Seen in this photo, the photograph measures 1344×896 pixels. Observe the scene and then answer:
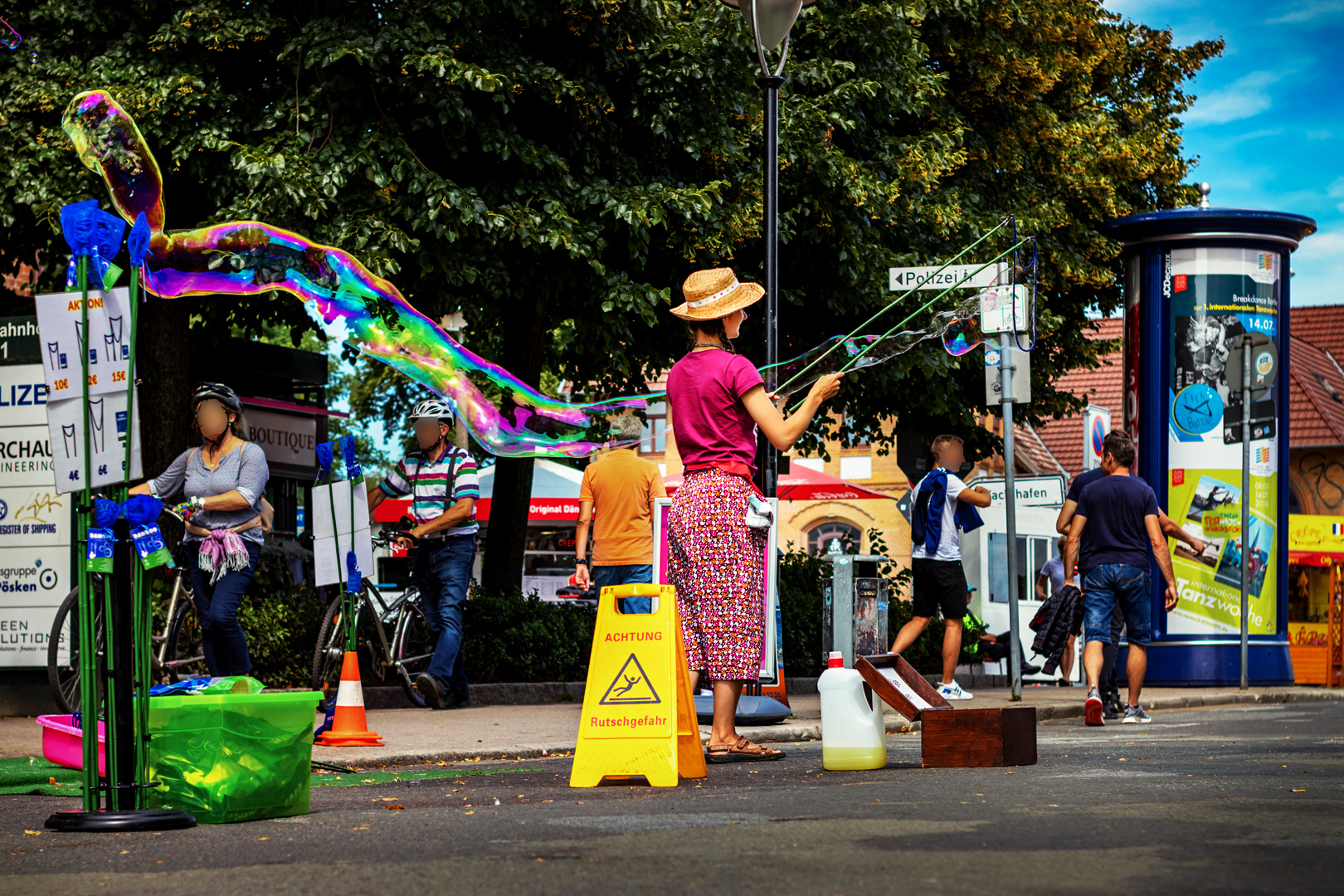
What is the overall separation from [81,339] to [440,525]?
595 cm

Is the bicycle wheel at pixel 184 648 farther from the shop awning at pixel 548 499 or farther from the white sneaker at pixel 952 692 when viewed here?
the shop awning at pixel 548 499

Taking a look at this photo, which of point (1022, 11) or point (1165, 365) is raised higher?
point (1022, 11)

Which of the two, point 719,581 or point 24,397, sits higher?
point 24,397

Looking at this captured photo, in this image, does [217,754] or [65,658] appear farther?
[65,658]

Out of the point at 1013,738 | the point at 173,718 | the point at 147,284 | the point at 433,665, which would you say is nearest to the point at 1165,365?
the point at 433,665

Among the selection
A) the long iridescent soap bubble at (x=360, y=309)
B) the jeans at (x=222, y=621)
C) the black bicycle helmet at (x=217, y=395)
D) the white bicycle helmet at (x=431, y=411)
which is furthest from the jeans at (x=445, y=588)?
the black bicycle helmet at (x=217, y=395)

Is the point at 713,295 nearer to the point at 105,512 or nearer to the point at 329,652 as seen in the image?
the point at 105,512

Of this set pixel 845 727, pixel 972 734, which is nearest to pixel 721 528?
pixel 845 727

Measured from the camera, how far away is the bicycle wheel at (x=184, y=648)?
10.9 meters

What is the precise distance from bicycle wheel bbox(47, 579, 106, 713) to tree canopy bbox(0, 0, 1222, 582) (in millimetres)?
→ 3166

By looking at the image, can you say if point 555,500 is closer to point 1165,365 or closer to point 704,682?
point 1165,365

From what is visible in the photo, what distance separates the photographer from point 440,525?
1141 cm

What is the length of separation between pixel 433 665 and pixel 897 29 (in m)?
9.59

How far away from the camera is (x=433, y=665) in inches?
467
